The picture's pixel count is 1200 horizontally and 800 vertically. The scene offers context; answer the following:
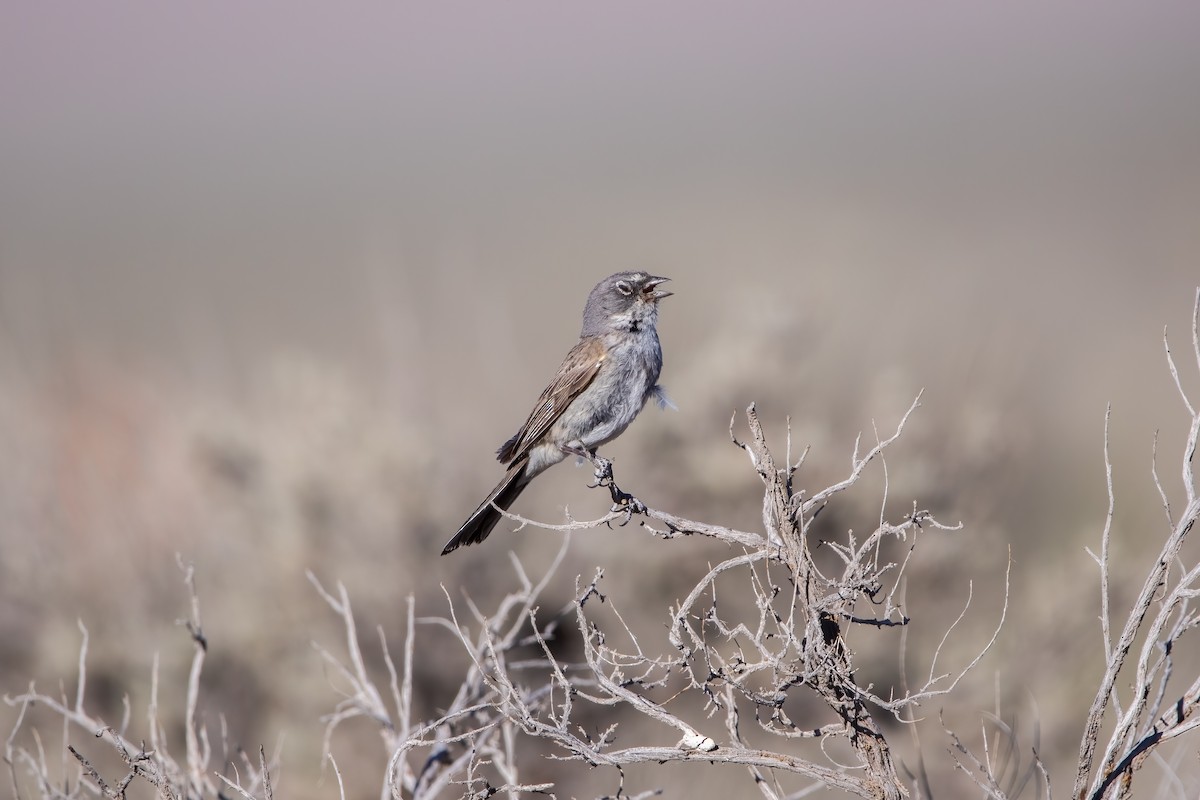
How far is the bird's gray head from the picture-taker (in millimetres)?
5871

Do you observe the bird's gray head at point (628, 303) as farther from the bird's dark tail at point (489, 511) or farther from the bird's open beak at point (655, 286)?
the bird's dark tail at point (489, 511)

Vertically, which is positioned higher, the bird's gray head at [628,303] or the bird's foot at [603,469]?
the bird's gray head at [628,303]

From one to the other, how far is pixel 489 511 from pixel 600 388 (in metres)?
0.82

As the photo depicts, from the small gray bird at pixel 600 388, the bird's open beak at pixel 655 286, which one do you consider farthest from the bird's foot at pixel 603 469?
the bird's open beak at pixel 655 286

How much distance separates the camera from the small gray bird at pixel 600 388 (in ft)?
19.0

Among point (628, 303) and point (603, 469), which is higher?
point (628, 303)

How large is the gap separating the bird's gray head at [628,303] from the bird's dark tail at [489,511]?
0.84m

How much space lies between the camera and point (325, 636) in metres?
9.27

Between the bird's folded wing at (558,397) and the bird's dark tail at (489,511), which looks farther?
the bird's folded wing at (558,397)

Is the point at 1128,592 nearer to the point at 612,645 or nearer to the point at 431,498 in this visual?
the point at 612,645

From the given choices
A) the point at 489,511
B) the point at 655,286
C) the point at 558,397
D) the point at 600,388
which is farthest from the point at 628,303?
the point at 489,511

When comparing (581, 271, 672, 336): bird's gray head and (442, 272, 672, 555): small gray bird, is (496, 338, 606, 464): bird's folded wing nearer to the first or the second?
(442, 272, 672, 555): small gray bird

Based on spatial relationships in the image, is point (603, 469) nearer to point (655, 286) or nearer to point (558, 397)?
point (558, 397)

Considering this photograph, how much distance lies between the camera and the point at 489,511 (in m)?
5.74
